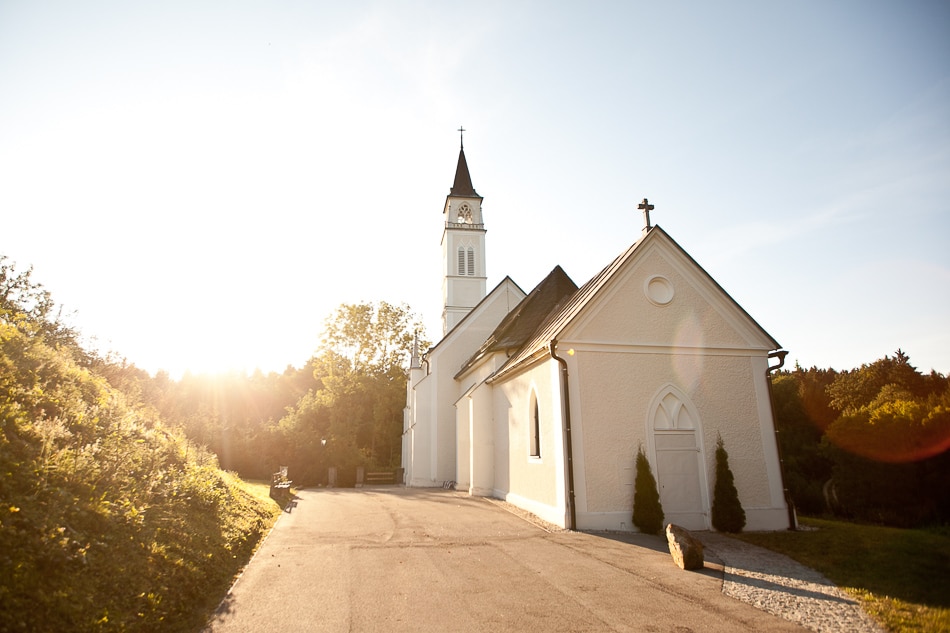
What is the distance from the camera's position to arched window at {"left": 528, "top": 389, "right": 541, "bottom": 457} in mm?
15211

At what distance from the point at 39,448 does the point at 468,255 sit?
95.7 feet

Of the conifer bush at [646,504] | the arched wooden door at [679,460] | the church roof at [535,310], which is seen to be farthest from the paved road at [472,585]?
the church roof at [535,310]

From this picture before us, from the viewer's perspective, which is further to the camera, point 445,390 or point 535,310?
point 445,390

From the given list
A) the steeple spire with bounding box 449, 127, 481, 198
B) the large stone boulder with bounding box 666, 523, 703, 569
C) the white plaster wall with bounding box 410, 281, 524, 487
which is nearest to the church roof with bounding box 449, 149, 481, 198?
the steeple spire with bounding box 449, 127, 481, 198

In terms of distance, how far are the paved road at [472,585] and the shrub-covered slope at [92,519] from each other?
2.48 feet

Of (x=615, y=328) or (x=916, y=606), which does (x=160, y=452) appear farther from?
(x=916, y=606)

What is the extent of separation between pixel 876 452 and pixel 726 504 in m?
11.1

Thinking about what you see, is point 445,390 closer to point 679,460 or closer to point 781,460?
point 679,460

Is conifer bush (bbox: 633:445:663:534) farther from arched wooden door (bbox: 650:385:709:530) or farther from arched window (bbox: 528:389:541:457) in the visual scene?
arched window (bbox: 528:389:541:457)

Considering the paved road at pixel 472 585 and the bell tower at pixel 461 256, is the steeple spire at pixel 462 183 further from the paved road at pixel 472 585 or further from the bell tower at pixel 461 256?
the paved road at pixel 472 585

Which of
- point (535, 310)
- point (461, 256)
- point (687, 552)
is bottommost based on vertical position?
point (687, 552)

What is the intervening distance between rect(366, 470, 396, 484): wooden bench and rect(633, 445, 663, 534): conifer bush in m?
21.7

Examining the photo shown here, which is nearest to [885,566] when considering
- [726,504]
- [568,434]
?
[726,504]

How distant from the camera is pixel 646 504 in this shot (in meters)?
12.1
